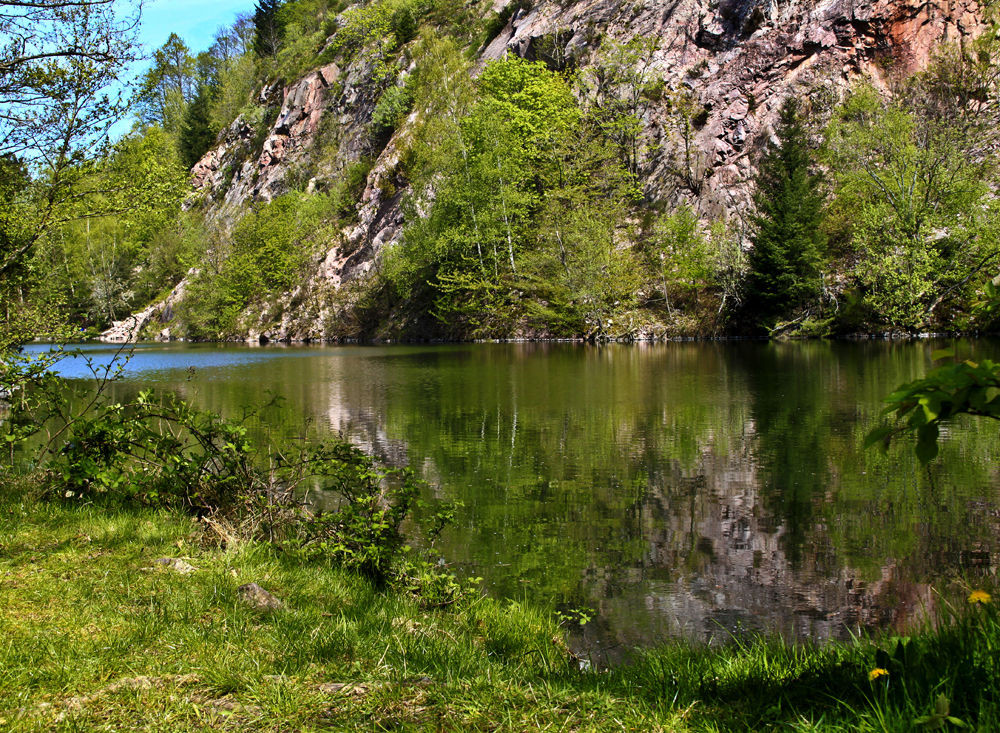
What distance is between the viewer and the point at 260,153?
87.1 m

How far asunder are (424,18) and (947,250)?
65.6 m

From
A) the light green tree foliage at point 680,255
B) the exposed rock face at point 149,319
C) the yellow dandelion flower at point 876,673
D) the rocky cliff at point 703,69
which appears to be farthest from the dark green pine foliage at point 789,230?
the exposed rock face at point 149,319

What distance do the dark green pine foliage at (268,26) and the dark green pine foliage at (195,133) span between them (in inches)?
588

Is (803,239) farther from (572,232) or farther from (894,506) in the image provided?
(894,506)

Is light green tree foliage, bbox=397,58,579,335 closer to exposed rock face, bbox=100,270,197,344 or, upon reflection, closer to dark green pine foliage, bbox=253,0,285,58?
exposed rock face, bbox=100,270,197,344

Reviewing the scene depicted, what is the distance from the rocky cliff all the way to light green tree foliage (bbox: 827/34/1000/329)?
10.9 metres

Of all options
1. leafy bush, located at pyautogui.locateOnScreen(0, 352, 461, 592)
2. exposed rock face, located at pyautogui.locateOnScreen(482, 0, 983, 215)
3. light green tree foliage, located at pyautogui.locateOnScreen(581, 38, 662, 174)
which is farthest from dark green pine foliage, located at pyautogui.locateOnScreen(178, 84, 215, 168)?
leafy bush, located at pyautogui.locateOnScreen(0, 352, 461, 592)

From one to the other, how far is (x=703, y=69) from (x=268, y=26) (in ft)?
262

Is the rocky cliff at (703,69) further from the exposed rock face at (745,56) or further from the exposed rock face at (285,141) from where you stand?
the exposed rock face at (285,141)

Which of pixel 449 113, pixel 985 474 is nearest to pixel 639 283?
pixel 449 113

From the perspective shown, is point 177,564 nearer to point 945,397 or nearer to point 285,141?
point 945,397

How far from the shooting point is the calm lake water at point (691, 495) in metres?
6.39

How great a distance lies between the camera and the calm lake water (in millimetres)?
6391

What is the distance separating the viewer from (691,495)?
393 inches
